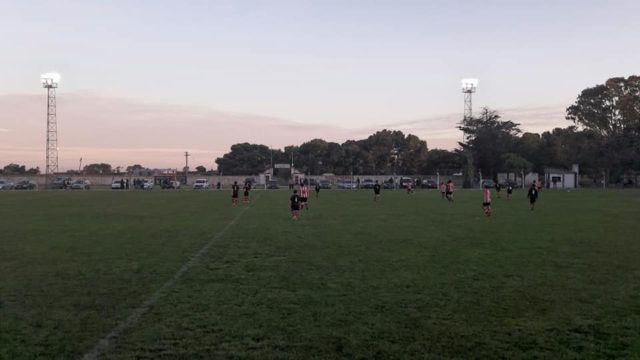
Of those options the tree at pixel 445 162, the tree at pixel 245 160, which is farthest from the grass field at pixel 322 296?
the tree at pixel 245 160

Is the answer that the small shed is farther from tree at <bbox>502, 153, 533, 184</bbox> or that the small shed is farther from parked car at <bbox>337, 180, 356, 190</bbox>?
parked car at <bbox>337, 180, 356, 190</bbox>

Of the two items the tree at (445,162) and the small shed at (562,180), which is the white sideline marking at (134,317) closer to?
the small shed at (562,180)

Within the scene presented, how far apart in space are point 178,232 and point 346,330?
12232 millimetres

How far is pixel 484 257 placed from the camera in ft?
39.1

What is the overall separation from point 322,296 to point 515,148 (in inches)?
3881

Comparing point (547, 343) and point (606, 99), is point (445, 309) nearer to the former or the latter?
point (547, 343)

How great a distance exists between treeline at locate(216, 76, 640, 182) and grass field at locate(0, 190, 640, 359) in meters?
74.9

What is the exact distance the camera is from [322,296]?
8.02 metres

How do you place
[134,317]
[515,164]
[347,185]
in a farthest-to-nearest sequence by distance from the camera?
[515,164] < [347,185] < [134,317]

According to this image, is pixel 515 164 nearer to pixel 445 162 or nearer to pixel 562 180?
pixel 562 180

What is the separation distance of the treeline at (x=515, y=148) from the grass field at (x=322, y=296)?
7488 cm

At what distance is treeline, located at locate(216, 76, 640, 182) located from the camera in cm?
8394

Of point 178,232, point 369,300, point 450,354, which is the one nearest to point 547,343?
point 450,354

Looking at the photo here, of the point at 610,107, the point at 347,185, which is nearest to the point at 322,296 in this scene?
the point at 347,185
